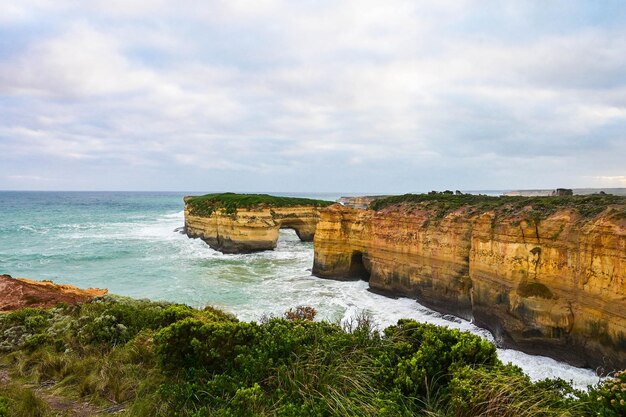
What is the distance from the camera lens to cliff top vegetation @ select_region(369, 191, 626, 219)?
11969mm

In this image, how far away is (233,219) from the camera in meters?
33.6

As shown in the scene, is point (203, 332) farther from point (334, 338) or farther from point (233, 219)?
point (233, 219)

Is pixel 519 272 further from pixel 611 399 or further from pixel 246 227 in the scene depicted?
Answer: pixel 246 227

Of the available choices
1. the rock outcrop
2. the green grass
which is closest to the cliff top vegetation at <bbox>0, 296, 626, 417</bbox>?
the rock outcrop

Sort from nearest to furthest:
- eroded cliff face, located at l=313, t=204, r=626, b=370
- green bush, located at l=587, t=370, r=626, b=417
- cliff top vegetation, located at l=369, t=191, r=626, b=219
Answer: green bush, located at l=587, t=370, r=626, b=417 < eroded cliff face, located at l=313, t=204, r=626, b=370 < cliff top vegetation, located at l=369, t=191, r=626, b=219

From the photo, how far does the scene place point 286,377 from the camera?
535cm

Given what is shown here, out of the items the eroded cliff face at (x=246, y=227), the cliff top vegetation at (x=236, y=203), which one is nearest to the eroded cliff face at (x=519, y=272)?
the cliff top vegetation at (x=236, y=203)

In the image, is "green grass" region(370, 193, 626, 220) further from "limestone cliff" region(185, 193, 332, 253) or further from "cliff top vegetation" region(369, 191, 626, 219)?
"limestone cliff" region(185, 193, 332, 253)

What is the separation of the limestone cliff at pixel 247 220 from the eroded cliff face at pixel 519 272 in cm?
1521

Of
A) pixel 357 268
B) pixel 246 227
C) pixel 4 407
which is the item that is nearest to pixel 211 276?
pixel 357 268

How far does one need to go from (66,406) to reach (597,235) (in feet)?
43.5

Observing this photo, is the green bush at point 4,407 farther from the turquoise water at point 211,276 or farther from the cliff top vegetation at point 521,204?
the cliff top vegetation at point 521,204

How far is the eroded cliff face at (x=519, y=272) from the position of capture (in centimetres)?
1055

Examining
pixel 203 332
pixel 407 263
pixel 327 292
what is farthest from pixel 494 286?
pixel 203 332
